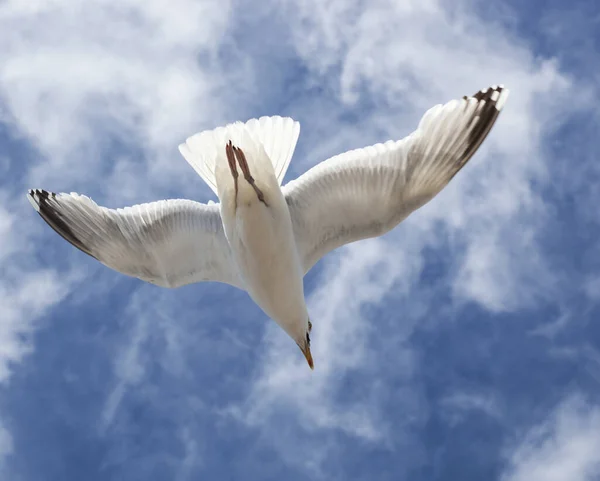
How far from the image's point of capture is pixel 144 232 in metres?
7.87

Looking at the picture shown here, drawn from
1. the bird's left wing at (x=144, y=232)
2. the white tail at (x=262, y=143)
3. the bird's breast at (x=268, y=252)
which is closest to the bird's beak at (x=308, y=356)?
the bird's breast at (x=268, y=252)

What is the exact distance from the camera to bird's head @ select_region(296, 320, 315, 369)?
26.3ft

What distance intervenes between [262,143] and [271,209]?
0.66 metres

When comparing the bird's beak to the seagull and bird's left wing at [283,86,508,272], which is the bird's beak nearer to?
the seagull

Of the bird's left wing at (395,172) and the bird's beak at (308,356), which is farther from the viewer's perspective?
the bird's beak at (308,356)

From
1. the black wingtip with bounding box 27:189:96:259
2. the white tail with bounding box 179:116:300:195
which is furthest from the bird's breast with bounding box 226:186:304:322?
the black wingtip with bounding box 27:189:96:259

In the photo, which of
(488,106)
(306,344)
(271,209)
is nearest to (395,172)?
(488,106)

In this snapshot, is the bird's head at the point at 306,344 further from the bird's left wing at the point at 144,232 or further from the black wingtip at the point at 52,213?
the black wingtip at the point at 52,213

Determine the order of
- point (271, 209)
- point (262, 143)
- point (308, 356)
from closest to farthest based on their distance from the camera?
1. point (271, 209)
2. point (262, 143)
3. point (308, 356)

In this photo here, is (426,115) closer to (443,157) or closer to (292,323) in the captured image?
(443,157)

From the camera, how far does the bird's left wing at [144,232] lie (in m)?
7.85

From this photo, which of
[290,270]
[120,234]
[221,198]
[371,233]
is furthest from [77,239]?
[371,233]

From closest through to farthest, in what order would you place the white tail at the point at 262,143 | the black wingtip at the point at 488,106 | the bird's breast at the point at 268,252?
the black wingtip at the point at 488,106
the bird's breast at the point at 268,252
the white tail at the point at 262,143

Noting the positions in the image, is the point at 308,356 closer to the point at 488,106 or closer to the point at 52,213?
the point at 52,213
